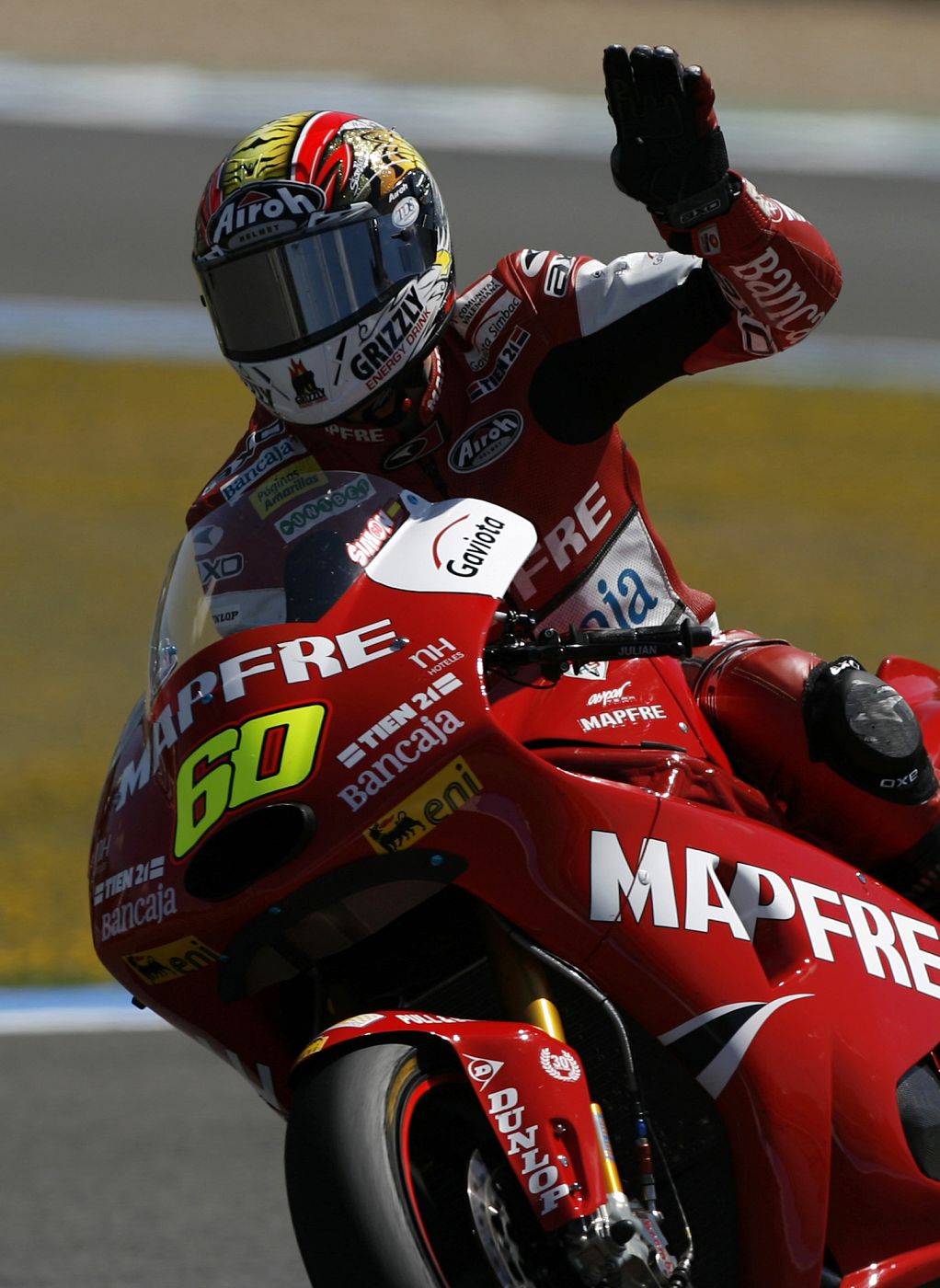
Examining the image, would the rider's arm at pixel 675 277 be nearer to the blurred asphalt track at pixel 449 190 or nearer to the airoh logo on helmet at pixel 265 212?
the airoh logo on helmet at pixel 265 212

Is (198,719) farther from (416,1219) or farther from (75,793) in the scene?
(75,793)

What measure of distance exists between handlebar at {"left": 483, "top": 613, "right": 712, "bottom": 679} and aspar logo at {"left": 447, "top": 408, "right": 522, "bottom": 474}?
2.12ft

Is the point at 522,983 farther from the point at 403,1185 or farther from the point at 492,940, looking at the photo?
the point at 403,1185

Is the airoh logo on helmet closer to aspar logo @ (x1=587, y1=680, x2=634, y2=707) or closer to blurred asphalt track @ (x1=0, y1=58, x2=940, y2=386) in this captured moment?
aspar logo @ (x1=587, y1=680, x2=634, y2=707)

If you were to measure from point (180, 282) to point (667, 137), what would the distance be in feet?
25.4

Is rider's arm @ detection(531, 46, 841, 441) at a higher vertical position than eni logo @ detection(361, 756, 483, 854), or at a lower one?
higher

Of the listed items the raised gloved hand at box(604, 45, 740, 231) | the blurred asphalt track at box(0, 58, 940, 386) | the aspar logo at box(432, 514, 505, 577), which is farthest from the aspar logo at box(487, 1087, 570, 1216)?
the blurred asphalt track at box(0, 58, 940, 386)

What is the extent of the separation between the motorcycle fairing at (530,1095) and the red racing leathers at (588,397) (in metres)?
0.79

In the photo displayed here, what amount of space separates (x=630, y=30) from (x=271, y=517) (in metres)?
13.2

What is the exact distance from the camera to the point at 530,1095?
228 cm

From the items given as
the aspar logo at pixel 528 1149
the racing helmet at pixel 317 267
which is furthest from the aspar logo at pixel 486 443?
the aspar logo at pixel 528 1149

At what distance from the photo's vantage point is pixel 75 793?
6.27 m

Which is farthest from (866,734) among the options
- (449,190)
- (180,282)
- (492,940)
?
(449,190)

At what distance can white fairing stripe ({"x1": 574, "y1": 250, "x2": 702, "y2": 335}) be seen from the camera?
323 centimetres
